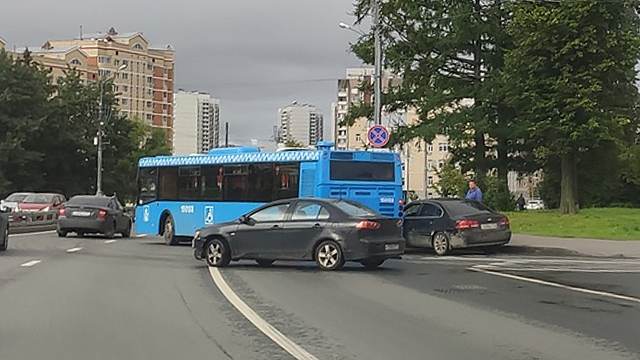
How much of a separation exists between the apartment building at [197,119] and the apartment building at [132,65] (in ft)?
116

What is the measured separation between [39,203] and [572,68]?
83.4 feet

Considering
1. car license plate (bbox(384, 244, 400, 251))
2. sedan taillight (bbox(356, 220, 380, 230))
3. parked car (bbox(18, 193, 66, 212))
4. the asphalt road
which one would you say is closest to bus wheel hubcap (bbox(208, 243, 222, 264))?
the asphalt road

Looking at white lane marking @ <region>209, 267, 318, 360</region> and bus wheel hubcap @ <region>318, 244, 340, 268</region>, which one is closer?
white lane marking @ <region>209, 267, 318, 360</region>

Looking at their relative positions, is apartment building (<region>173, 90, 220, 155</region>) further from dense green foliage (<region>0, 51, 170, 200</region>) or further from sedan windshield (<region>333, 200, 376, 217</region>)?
sedan windshield (<region>333, 200, 376, 217</region>)

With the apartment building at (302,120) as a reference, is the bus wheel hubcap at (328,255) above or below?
below

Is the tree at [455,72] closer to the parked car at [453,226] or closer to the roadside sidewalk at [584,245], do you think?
the roadside sidewalk at [584,245]

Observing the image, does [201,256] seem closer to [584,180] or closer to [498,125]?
[498,125]

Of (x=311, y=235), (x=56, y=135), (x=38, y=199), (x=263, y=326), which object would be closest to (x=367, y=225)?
(x=311, y=235)

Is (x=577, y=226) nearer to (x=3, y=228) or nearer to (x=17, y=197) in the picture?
(x=3, y=228)

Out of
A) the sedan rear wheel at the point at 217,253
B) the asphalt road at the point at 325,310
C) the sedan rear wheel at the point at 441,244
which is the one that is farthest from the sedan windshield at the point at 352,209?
the sedan rear wheel at the point at 441,244

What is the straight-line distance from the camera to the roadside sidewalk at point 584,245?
22002 millimetres

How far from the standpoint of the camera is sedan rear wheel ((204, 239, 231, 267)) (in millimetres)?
18208

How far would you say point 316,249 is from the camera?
1748 centimetres

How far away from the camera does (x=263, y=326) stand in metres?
10.4
